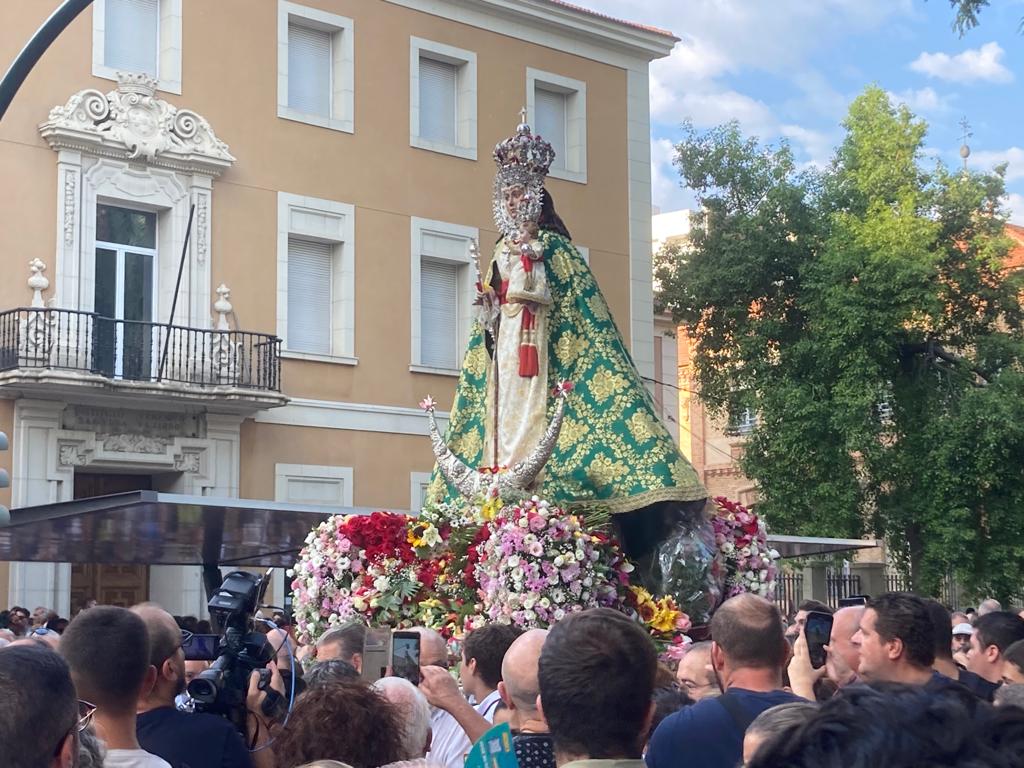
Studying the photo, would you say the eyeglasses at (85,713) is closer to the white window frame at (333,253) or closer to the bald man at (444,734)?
the bald man at (444,734)

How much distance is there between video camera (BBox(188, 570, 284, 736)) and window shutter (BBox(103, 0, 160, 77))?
15.6 m

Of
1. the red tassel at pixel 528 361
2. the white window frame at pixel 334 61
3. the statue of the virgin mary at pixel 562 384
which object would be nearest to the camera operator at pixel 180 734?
the statue of the virgin mary at pixel 562 384

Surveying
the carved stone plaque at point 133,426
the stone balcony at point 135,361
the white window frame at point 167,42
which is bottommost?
the carved stone plaque at point 133,426

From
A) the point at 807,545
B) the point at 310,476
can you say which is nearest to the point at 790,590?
the point at 310,476

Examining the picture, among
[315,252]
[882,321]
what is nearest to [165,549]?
[315,252]

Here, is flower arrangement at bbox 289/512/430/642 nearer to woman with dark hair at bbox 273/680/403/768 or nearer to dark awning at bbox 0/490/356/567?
dark awning at bbox 0/490/356/567

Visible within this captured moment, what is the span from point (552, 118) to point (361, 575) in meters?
15.9

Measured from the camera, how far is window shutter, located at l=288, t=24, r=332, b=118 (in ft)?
68.7

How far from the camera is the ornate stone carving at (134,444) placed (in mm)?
18562

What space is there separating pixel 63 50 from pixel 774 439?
10.8 metres

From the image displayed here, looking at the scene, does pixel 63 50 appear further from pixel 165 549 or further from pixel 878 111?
pixel 878 111

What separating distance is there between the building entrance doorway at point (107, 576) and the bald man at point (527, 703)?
1555 centimetres

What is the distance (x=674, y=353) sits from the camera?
29.8 m

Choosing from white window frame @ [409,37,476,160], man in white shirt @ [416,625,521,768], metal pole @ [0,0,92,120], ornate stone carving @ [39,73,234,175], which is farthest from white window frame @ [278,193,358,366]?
man in white shirt @ [416,625,521,768]
